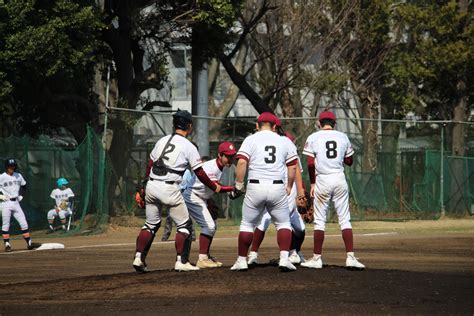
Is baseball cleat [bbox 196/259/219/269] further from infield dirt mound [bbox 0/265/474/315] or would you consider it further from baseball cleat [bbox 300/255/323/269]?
baseball cleat [bbox 300/255/323/269]

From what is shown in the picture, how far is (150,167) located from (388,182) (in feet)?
60.1

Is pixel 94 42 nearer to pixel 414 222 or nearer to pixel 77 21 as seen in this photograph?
pixel 77 21

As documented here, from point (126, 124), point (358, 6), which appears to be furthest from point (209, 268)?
point (358, 6)

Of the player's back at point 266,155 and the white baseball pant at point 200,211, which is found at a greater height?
the player's back at point 266,155

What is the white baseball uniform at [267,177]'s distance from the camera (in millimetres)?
12906

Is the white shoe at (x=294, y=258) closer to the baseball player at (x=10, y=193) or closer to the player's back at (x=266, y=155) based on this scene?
the player's back at (x=266, y=155)

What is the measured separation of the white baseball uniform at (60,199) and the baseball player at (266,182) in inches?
538

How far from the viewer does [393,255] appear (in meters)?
18.1


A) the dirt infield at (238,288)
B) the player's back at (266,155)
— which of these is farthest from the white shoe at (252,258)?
the player's back at (266,155)

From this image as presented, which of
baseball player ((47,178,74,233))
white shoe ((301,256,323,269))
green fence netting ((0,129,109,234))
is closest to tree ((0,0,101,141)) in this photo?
green fence netting ((0,129,109,234))

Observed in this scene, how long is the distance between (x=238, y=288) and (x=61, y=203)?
14937 mm

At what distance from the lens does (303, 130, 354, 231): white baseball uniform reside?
1358cm

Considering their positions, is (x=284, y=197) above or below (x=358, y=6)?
below

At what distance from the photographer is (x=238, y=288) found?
1183 centimetres
